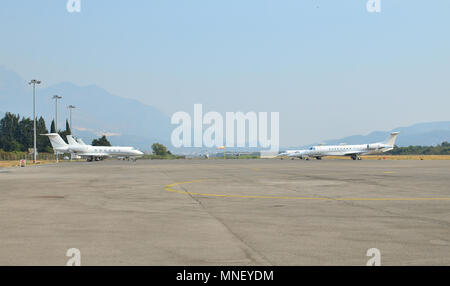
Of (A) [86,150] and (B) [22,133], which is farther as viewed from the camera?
(B) [22,133]

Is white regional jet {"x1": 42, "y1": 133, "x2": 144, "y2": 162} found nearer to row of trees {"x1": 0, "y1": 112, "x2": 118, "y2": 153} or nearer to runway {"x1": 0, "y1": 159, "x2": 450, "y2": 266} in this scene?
row of trees {"x1": 0, "y1": 112, "x2": 118, "y2": 153}

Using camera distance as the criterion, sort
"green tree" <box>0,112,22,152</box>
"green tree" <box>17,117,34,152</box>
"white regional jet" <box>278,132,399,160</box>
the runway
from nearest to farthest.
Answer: the runway → "white regional jet" <box>278,132,399,160</box> → "green tree" <box>0,112,22,152</box> → "green tree" <box>17,117,34,152</box>

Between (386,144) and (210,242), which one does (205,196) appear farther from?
(386,144)

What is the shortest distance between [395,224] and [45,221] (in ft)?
30.2

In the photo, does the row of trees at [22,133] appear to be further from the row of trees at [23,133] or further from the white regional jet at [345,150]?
the white regional jet at [345,150]

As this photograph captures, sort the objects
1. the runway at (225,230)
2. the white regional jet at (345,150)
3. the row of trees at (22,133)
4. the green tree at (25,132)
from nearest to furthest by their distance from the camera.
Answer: the runway at (225,230)
the white regional jet at (345,150)
the row of trees at (22,133)
the green tree at (25,132)

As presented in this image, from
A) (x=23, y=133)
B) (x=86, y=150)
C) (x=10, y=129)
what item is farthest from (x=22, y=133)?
(x=86, y=150)

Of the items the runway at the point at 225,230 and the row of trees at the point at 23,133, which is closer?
the runway at the point at 225,230

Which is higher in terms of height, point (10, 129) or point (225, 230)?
point (10, 129)

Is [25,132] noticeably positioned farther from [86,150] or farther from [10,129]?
[86,150]

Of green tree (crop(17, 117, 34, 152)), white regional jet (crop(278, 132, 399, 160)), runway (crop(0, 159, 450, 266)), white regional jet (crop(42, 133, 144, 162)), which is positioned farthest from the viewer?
green tree (crop(17, 117, 34, 152))

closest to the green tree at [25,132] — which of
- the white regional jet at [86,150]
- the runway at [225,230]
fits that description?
the white regional jet at [86,150]

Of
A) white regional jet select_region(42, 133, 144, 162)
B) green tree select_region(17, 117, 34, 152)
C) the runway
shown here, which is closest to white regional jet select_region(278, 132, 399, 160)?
white regional jet select_region(42, 133, 144, 162)
